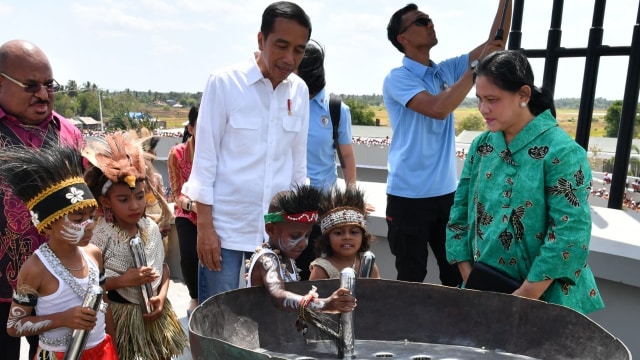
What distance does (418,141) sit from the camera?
3240mm

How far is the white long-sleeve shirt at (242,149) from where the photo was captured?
2438mm

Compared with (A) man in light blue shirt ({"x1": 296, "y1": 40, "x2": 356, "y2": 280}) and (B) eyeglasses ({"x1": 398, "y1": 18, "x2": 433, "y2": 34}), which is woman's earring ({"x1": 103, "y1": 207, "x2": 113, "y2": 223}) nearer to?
(A) man in light blue shirt ({"x1": 296, "y1": 40, "x2": 356, "y2": 280})

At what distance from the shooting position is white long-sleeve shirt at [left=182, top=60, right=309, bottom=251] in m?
2.44

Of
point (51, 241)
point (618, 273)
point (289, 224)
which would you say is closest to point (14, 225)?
point (51, 241)

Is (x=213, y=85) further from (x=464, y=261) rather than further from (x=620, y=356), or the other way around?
(x=620, y=356)

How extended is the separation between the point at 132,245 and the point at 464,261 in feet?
4.37

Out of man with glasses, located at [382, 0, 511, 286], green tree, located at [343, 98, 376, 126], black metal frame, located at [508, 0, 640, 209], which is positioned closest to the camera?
man with glasses, located at [382, 0, 511, 286]

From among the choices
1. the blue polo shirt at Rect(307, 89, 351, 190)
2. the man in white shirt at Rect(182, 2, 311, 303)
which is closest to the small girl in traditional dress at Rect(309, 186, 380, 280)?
the man in white shirt at Rect(182, 2, 311, 303)

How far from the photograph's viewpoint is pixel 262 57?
248 centimetres

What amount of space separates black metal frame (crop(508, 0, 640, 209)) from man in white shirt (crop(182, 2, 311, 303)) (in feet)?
6.45

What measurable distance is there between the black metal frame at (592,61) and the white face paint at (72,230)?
2.81 meters

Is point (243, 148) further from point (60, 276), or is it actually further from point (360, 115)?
point (360, 115)

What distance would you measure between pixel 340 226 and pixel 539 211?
2.68ft

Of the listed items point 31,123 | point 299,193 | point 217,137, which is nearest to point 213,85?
point 217,137
